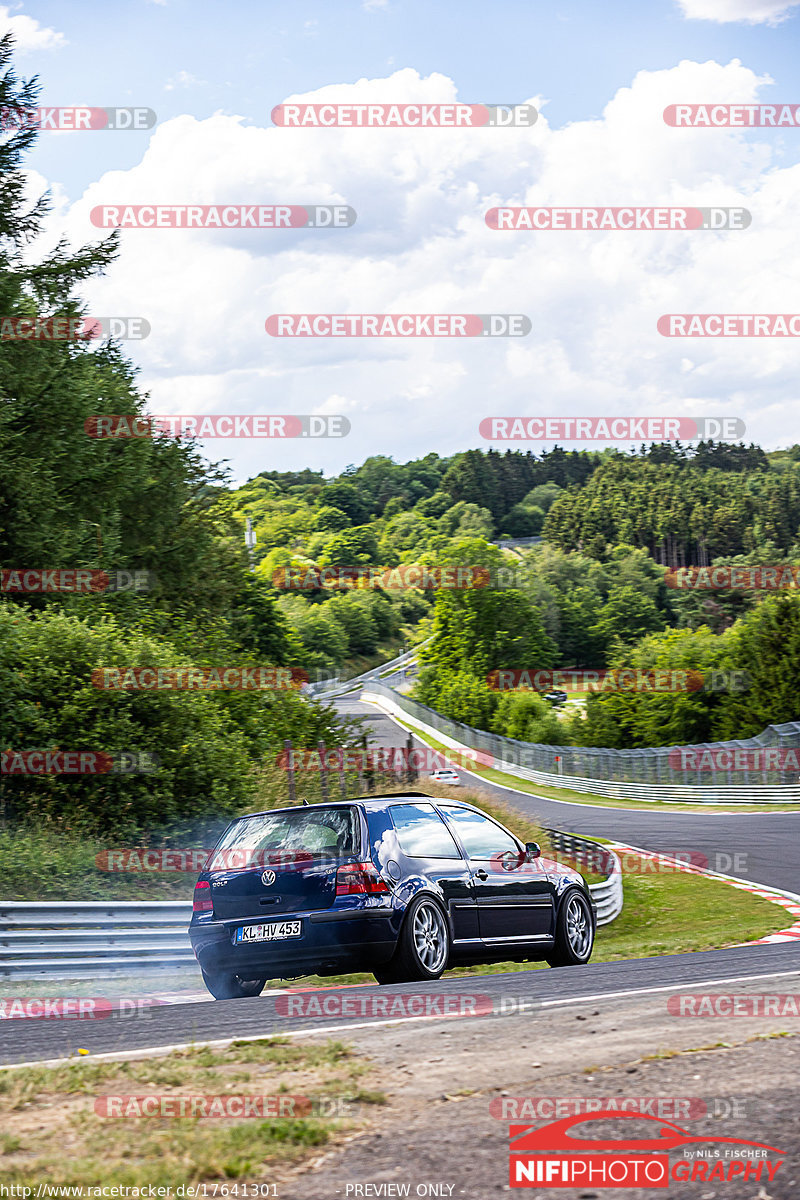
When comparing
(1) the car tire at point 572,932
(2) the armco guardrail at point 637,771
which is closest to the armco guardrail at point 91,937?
(1) the car tire at point 572,932

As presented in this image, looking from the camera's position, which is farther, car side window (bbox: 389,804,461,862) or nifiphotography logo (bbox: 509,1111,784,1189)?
car side window (bbox: 389,804,461,862)

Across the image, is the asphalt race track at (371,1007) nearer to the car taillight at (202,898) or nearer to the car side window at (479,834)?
the car taillight at (202,898)

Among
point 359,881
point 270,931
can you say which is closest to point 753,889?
point 359,881

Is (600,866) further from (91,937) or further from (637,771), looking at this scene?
(637,771)

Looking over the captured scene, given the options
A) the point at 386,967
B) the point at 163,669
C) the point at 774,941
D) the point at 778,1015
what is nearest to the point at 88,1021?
the point at 386,967

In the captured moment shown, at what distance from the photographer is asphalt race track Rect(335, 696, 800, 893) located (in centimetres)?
2448

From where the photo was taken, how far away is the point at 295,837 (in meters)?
9.15

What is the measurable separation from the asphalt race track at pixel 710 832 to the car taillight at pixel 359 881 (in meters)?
13.7

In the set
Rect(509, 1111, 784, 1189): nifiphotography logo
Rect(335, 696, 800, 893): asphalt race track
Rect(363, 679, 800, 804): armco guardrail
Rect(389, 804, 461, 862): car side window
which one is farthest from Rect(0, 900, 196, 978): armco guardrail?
Rect(363, 679, 800, 804): armco guardrail

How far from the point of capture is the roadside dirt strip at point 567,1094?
12.9ft

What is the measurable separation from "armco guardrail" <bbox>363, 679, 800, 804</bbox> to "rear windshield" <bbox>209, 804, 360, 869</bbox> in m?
32.1

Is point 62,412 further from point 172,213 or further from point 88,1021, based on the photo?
point 88,1021

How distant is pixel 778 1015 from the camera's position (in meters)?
6.88

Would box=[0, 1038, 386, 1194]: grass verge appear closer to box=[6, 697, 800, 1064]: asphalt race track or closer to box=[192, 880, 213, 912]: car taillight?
box=[6, 697, 800, 1064]: asphalt race track
